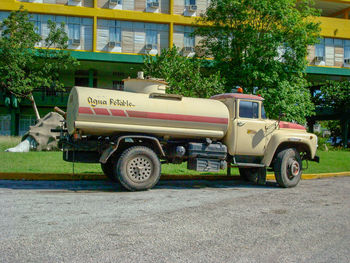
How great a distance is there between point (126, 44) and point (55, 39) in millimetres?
6116

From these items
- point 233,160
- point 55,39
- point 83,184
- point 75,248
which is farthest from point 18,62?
point 75,248

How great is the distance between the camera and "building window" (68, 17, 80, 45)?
1139 inches

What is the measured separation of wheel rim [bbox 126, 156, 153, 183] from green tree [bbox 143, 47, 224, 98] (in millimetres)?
9258

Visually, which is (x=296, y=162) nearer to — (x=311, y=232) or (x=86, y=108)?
(x=311, y=232)

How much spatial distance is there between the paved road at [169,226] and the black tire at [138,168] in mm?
300

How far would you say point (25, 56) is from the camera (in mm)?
24609

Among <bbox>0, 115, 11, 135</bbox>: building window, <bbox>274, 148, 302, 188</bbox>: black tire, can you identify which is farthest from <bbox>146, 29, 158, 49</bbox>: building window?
<bbox>274, 148, 302, 188</bbox>: black tire

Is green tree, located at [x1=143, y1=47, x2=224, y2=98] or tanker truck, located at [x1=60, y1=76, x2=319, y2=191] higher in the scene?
green tree, located at [x1=143, y1=47, x2=224, y2=98]

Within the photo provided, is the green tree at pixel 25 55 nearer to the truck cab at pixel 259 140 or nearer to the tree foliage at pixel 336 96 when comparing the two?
the truck cab at pixel 259 140

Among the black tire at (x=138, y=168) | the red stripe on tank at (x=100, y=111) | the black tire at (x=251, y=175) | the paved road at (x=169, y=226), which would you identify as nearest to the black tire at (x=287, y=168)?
the black tire at (x=251, y=175)

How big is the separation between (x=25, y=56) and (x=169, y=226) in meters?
22.6

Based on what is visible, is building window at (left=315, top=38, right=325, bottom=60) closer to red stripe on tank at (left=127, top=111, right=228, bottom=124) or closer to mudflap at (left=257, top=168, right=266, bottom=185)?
mudflap at (left=257, top=168, right=266, bottom=185)

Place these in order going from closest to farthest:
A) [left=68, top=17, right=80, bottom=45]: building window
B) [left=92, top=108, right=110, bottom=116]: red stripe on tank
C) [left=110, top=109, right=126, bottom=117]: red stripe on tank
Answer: [left=92, top=108, right=110, bottom=116]: red stripe on tank < [left=110, top=109, right=126, bottom=117]: red stripe on tank < [left=68, top=17, right=80, bottom=45]: building window

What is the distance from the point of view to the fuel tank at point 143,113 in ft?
27.0
